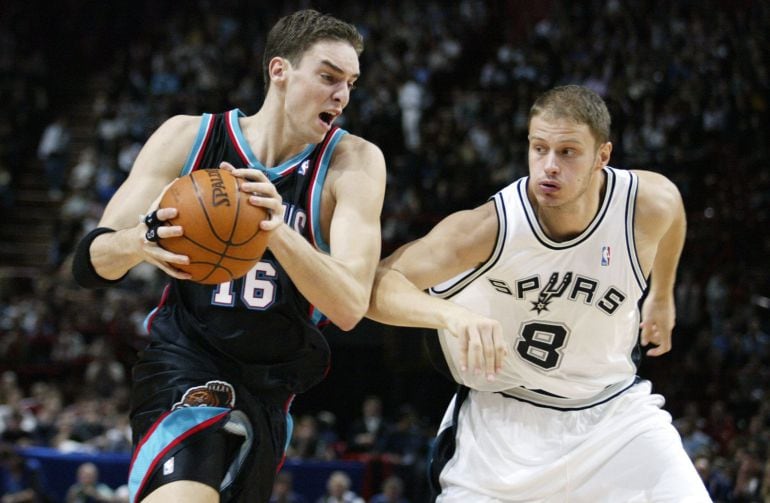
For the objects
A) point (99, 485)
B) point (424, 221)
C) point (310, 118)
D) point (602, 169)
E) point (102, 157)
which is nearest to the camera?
point (310, 118)

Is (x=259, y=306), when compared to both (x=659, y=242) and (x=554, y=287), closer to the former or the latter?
(x=554, y=287)

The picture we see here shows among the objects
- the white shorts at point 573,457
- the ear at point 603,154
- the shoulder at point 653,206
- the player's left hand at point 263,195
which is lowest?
the white shorts at point 573,457

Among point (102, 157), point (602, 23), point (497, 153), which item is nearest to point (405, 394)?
point (497, 153)

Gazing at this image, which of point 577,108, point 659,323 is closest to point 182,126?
point 577,108

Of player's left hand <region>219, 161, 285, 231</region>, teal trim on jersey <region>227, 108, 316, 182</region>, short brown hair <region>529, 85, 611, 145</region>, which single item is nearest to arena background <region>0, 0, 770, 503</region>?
teal trim on jersey <region>227, 108, 316, 182</region>

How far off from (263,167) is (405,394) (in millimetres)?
9859

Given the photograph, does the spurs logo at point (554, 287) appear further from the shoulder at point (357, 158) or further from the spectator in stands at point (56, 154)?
the spectator in stands at point (56, 154)

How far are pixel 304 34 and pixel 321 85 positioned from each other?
0.86 ft

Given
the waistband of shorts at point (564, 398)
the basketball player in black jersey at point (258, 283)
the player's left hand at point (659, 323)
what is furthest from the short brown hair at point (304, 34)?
the player's left hand at point (659, 323)

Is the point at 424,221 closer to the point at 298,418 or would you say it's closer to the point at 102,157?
→ the point at 298,418

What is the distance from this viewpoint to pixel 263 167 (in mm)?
4285

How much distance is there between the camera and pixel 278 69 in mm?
4387

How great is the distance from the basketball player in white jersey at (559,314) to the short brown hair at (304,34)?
0.87m

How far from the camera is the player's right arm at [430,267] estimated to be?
390 cm
